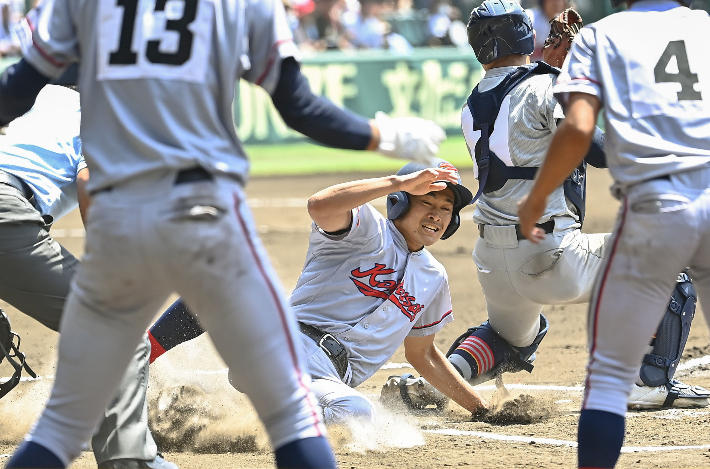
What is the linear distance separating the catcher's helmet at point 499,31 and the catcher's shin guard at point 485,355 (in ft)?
4.64

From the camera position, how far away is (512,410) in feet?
15.7

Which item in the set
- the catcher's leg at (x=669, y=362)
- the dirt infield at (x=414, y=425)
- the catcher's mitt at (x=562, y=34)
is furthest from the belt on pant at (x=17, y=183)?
the catcher's leg at (x=669, y=362)

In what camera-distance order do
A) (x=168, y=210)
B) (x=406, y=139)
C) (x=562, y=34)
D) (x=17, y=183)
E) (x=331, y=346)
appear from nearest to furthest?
(x=168, y=210) → (x=406, y=139) → (x=17, y=183) → (x=331, y=346) → (x=562, y=34)

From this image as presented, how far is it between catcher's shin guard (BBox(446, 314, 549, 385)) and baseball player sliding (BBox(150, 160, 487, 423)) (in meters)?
0.47

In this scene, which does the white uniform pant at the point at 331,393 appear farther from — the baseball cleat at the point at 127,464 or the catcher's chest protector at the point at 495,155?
the catcher's chest protector at the point at 495,155

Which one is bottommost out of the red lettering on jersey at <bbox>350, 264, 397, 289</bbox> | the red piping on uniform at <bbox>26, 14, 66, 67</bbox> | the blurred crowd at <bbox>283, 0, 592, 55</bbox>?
the blurred crowd at <bbox>283, 0, 592, 55</bbox>

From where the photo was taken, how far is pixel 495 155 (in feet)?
15.2

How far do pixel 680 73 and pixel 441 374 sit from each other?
2.10 m

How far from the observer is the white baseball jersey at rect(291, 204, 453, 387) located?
14.1 feet

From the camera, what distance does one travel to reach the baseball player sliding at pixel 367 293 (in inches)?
165

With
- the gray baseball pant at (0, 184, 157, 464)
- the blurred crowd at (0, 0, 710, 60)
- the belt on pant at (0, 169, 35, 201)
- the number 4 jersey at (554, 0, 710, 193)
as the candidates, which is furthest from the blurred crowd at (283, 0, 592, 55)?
the number 4 jersey at (554, 0, 710, 193)

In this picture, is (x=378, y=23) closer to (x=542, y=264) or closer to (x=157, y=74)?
(x=542, y=264)

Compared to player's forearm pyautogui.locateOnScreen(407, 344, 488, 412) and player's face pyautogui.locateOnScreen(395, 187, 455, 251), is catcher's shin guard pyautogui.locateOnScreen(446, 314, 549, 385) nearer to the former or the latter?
player's forearm pyautogui.locateOnScreen(407, 344, 488, 412)

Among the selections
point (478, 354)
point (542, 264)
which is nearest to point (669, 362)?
point (542, 264)
